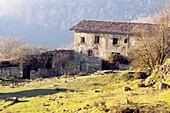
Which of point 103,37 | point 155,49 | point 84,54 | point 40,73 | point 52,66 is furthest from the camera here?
point 84,54

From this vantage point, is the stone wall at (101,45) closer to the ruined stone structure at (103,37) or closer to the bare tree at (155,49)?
the ruined stone structure at (103,37)

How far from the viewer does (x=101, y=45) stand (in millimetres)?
34625

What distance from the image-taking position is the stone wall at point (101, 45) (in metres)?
33.5

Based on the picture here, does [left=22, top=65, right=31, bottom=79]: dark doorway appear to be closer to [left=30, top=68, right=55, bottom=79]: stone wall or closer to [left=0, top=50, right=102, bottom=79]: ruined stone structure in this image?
[left=0, top=50, right=102, bottom=79]: ruined stone structure

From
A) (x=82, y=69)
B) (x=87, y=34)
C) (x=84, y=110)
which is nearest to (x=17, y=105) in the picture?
(x=84, y=110)

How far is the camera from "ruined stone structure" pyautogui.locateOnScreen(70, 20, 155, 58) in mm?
33250

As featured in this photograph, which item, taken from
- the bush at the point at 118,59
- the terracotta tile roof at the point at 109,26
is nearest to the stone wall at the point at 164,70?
the bush at the point at 118,59

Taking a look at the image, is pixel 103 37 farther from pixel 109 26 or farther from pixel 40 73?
pixel 40 73

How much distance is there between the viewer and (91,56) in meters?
33.8

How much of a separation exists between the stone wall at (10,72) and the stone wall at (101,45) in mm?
10334

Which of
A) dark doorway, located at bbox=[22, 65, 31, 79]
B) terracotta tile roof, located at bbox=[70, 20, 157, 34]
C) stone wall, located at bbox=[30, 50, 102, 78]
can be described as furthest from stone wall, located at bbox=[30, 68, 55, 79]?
terracotta tile roof, located at bbox=[70, 20, 157, 34]

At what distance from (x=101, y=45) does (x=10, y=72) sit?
14028 millimetres

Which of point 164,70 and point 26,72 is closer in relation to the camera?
point 164,70

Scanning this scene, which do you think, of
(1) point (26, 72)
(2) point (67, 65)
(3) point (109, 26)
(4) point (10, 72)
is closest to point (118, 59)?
(3) point (109, 26)
